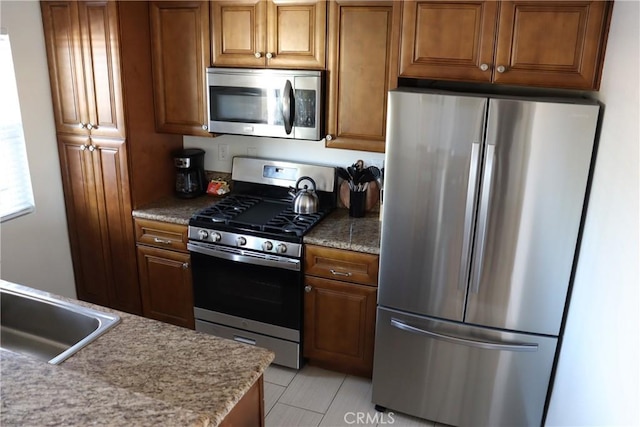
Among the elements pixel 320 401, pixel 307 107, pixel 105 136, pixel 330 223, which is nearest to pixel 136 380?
pixel 320 401

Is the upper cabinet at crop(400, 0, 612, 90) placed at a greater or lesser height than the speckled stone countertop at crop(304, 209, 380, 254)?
greater

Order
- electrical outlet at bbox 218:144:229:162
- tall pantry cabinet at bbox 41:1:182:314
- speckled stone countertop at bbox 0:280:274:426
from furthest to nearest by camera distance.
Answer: electrical outlet at bbox 218:144:229:162, tall pantry cabinet at bbox 41:1:182:314, speckled stone countertop at bbox 0:280:274:426

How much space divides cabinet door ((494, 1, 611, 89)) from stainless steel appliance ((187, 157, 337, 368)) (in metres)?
1.29

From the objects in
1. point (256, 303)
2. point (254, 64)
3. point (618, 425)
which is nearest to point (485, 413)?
point (618, 425)

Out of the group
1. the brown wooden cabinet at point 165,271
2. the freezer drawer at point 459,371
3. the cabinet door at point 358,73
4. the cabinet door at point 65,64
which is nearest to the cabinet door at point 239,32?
the cabinet door at point 358,73

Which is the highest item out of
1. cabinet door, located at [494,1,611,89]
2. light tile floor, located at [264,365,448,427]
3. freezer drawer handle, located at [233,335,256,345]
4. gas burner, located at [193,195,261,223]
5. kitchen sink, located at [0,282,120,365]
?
cabinet door, located at [494,1,611,89]

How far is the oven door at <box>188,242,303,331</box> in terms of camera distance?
2932 mm

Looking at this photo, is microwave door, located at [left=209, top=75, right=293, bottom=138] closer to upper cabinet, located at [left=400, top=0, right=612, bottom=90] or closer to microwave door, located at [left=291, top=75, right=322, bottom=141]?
microwave door, located at [left=291, top=75, right=322, bottom=141]

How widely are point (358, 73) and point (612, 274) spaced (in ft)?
5.17

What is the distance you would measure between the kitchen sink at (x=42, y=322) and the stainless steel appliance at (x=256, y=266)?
118 cm

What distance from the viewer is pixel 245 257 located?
117 inches

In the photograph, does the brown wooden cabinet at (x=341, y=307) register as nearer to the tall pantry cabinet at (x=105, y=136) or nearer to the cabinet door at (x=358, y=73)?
the cabinet door at (x=358, y=73)

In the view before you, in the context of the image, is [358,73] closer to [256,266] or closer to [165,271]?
[256,266]

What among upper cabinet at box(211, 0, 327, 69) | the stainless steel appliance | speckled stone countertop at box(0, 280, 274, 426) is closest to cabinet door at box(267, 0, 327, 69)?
upper cabinet at box(211, 0, 327, 69)
